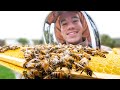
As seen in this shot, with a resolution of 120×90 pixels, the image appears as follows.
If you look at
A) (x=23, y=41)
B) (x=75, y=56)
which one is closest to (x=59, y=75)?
(x=75, y=56)

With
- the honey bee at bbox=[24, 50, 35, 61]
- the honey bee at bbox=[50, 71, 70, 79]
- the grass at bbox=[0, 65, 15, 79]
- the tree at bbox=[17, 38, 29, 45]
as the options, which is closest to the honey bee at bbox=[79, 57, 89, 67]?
the honey bee at bbox=[50, 71, 70, 79]

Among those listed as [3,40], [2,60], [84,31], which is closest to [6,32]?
[3,40]

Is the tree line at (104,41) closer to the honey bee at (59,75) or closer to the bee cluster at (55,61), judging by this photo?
the bee cluster at (55,61)

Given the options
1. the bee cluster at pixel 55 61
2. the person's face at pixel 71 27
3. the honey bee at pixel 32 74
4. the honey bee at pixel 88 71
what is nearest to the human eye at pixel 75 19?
the person's face at pixel 71 27

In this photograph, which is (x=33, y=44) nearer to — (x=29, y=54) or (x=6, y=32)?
(x=29, y=54)

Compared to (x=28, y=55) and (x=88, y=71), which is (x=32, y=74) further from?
(x=88, y=71)

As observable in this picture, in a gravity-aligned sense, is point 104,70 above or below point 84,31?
below
